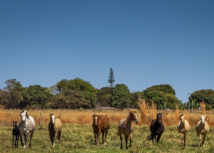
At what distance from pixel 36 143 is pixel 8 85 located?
55.7m

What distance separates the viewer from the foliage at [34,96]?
6078 centimetres

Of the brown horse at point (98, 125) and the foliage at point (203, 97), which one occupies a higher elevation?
the foliage at point (203, 97)

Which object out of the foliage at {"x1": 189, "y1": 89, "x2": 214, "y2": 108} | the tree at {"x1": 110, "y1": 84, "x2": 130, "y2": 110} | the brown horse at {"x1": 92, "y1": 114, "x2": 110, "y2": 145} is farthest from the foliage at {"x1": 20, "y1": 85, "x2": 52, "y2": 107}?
the brown horse at {"x1": 92, "y1": 114, "x2": 110, "y2": 145}

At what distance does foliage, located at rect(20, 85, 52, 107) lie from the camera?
60781 millimetres

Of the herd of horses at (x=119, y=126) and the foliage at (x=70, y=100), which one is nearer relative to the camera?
the herd of horses at (x=119, y=126)

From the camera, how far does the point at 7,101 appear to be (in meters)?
57.5

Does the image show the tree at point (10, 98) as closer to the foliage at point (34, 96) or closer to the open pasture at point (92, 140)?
the foliage at point (34, 96)

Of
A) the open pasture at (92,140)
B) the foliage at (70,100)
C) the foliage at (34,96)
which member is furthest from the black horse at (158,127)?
the foliage at (34,96)

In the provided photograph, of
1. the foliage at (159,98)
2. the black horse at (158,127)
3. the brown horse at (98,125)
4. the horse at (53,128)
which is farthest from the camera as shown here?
the foliage at (159,98)

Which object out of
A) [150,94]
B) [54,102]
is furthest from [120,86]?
[54,102]

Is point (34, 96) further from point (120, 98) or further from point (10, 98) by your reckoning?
point (120, 98)

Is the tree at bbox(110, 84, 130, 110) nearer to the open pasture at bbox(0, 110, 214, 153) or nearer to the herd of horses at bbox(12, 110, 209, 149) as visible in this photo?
the open pasture at bbox(0, 110, 214, 153)

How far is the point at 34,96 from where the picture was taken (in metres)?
60.8

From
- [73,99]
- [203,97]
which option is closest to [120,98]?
[73,99]
